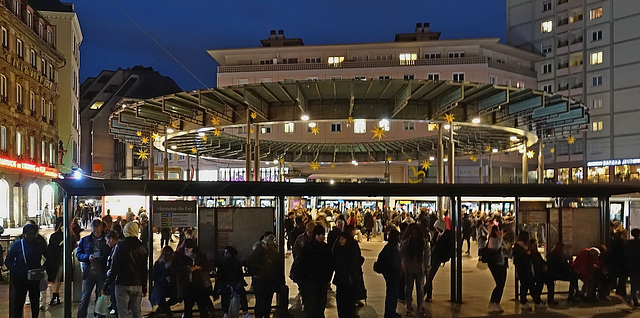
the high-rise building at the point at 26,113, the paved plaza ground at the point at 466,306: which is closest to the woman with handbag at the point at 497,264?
the paved plaza ground at the point at 466,306

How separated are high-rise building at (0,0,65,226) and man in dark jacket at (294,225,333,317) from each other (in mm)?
30845

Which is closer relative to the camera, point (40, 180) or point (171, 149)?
point (171, 149)

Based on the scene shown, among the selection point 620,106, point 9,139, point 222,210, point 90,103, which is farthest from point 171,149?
point 620,106

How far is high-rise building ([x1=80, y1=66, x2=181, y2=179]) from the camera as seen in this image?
7462 cm

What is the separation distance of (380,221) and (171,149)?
1543 centimetres

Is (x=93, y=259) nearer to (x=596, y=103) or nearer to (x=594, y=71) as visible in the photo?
(x=596, y=103)

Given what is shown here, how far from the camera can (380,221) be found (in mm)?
33312

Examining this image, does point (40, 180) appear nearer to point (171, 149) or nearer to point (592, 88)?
point (171, 149)

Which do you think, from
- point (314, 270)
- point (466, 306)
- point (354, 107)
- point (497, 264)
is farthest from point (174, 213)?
point (354, 107)

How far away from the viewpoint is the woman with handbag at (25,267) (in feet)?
33.0

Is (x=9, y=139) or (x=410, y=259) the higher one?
(x=9, y=139)

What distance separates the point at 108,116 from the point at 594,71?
60.4m

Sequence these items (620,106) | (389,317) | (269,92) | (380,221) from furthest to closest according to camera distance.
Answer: (620,106), (380,221), (269,92), (389,317)

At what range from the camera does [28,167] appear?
131 feet
